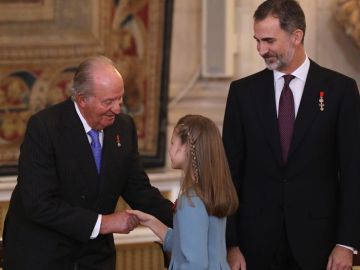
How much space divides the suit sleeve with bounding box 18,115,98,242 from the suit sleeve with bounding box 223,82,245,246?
59 cm

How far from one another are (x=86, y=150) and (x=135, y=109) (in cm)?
218

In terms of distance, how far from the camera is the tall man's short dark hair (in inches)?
155

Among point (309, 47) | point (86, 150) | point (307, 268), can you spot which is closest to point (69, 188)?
point (86, 150)

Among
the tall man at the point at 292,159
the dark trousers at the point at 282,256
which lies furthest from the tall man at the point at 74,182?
the dark trousers at the point at 282,256

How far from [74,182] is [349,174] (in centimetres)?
118

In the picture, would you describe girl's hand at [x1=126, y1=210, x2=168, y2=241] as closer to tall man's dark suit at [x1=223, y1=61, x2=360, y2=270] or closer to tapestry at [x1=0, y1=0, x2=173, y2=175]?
tall man's dark suit at [x1=223, y1=61, x2=360, y2=270]

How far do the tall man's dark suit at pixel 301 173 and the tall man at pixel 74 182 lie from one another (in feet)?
1.73

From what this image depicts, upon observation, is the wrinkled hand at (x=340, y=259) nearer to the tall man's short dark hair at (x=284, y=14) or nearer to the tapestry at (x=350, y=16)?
the tall man's short dark hair at (x=284, y=14)

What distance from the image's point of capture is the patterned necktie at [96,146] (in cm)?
411

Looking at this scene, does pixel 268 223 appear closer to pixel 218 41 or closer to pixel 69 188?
pixel 69 188

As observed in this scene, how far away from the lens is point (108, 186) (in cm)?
412

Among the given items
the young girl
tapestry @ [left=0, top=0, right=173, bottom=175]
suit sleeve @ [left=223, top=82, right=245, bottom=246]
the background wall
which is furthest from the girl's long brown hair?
the background wall

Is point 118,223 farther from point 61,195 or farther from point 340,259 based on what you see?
point 340,259

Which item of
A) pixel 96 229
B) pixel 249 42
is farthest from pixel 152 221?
pixel 249 42
